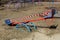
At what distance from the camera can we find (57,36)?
20.8 feet

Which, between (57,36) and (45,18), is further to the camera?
(45,18)

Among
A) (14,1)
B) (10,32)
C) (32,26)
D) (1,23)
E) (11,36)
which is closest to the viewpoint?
(11,36)

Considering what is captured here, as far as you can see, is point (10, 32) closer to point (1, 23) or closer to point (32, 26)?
point (32, 26)

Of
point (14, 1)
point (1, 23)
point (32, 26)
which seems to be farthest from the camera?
point (14, 1)

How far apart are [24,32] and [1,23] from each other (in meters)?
1.74

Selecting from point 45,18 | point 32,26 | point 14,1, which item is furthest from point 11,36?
point 14,1

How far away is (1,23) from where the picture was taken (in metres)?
8.04

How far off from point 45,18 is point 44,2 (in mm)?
4748

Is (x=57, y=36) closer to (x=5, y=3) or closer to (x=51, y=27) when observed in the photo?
(x=51, y=27)

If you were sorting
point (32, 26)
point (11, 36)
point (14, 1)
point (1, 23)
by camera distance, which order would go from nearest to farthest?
point (11, 36) → point (32, 26) → point (1, 23) → point (14, 1)

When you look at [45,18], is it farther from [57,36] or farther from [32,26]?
[57,36]

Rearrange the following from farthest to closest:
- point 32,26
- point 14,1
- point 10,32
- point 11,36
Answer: point 14,1 → point 32,26 → point 10,32 → point 11,36

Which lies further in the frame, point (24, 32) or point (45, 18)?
point (45, 18)

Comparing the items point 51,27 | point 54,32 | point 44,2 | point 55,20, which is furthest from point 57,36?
point 44,2
